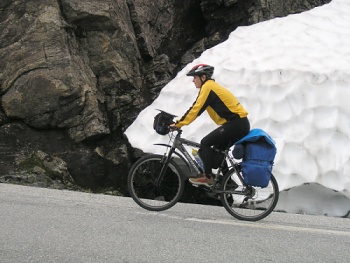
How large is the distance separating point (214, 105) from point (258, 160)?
38.7 inches

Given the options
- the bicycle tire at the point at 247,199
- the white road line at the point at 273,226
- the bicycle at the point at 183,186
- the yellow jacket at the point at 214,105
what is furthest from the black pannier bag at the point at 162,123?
the white road line at the point at 273,226

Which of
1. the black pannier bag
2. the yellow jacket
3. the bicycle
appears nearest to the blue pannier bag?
the bicycle

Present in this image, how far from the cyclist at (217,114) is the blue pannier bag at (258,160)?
0.28 metres

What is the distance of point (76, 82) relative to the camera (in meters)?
8.87

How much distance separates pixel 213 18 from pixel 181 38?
3.84 feet

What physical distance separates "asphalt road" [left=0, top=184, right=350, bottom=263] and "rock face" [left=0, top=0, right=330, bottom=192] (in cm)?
268

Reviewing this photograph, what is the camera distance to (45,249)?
3.98 m

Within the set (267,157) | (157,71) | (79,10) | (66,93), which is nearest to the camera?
(267,157)

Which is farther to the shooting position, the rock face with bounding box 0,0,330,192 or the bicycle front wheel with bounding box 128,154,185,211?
the rock face with bounding box 0,0,330,192

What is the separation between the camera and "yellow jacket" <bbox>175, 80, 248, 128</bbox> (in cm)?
555

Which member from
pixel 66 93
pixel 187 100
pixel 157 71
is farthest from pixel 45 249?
pixel 157 71

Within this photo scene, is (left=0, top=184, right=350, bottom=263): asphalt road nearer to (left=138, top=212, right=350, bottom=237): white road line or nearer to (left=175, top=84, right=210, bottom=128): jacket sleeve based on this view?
(left=138, top=212, right=350, bottom=237): white road line

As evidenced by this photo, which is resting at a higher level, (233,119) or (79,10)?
(79,10)

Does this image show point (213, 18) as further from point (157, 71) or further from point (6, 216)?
point (6, 216)
